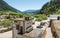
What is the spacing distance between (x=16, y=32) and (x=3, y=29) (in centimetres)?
667

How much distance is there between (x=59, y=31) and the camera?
71 centimetres

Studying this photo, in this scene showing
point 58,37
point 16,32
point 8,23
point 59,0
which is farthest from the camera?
point 59,0

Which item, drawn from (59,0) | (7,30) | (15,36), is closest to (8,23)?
(7,30)

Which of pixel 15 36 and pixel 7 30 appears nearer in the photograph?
pixel 15 36

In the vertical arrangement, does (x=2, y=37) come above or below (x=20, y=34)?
below

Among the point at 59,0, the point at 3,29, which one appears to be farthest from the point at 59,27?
the point at 59,0

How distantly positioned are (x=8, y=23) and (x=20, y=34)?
8749 millimetres

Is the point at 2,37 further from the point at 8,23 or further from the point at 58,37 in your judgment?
the point at 58,37

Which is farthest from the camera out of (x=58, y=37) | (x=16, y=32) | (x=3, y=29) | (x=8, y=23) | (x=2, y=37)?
(x=8, y=23)

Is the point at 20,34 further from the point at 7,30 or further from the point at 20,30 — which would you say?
the point at 7,30

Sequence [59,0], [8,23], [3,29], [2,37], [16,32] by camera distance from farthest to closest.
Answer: [59,0] → [8,23] → [3,29] → [2,37] → [16,32]

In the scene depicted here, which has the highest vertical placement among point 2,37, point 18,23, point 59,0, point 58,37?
point 59,0

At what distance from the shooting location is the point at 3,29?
52.3 feet

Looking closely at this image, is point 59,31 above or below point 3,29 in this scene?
above
